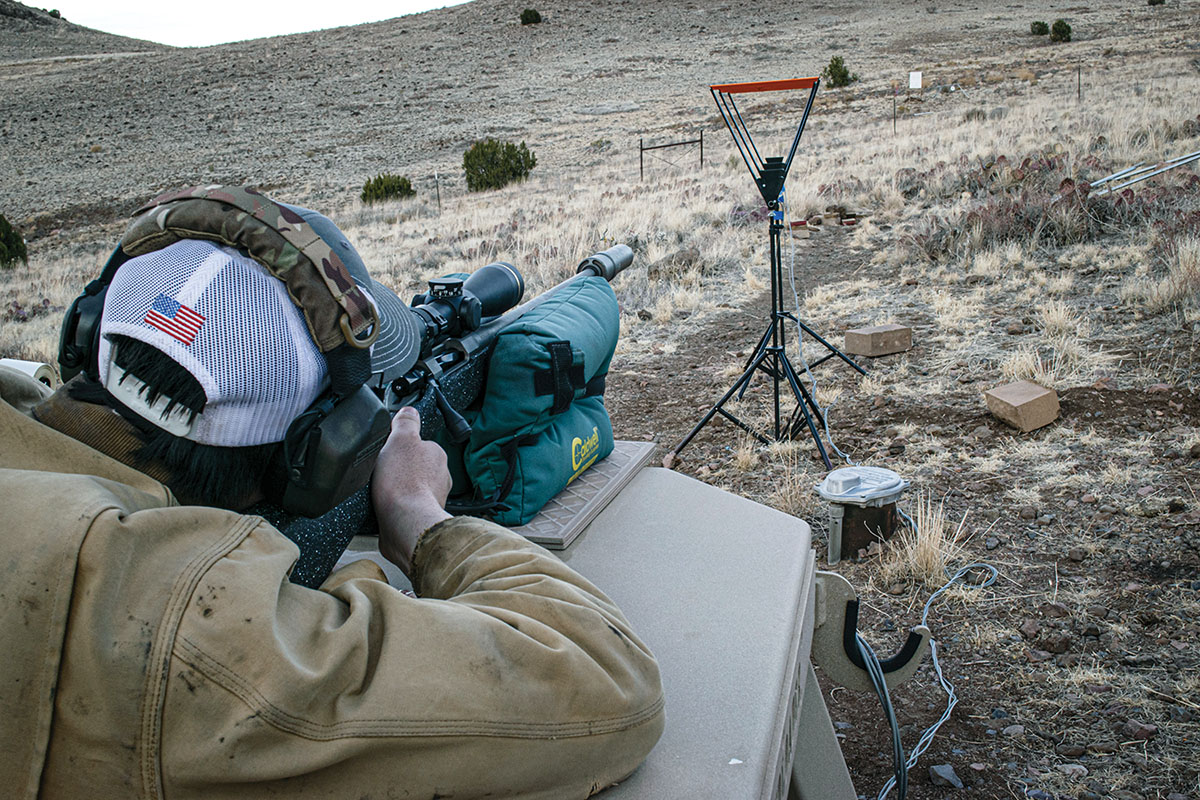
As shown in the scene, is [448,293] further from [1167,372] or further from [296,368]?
[1167,372]

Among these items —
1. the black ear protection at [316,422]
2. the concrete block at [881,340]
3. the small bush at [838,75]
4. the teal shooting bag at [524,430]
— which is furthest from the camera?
the small bush at [838,75]

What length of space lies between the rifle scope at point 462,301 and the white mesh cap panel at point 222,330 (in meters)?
0.77

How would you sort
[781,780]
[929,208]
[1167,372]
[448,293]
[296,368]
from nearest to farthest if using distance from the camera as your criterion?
1. [296,368]
2. [781,780]
3. [448,293]
4. [1167,372]
5. [929,208]

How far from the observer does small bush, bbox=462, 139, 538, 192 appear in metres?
21.5

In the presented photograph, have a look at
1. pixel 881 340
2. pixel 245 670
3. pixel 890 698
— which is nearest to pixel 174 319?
pixel 245 670

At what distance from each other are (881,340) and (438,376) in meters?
4.51

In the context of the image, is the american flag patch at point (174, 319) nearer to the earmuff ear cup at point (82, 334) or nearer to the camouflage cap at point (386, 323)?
the earmuff ear cup at point (82, 334)

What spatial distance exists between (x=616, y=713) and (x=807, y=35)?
48.0m

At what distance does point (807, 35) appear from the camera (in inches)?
1724

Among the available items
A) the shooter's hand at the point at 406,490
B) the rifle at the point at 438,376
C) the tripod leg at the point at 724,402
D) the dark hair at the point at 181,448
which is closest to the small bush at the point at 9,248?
the tripod leg at the point at 724,402

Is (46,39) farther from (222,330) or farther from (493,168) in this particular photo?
(222,330)

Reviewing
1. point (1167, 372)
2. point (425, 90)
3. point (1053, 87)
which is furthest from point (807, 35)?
point (1167, 372)

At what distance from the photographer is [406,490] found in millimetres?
1479

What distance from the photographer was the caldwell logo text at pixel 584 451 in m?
2.19
